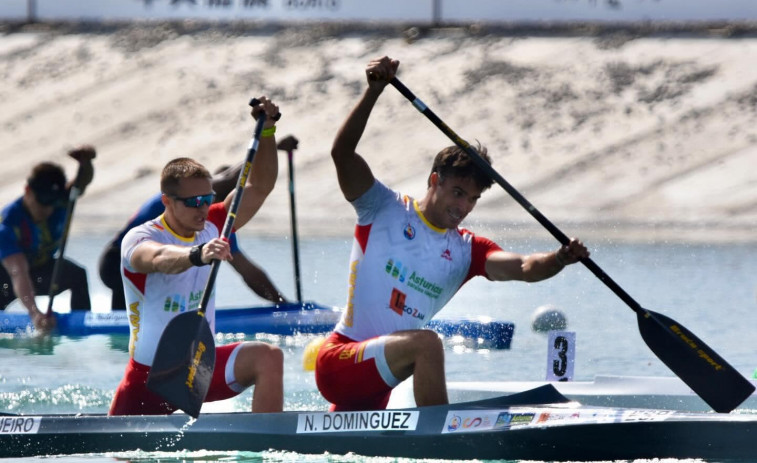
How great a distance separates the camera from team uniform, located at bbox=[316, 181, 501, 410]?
6012 mm

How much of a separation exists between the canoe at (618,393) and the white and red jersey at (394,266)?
2068 mm

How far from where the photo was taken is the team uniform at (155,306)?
6.02m

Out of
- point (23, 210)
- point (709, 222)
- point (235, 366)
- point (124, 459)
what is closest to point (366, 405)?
point (235, 366)

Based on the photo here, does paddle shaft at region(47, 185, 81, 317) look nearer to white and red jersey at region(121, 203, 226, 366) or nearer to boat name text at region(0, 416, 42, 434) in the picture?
boat name text at region(0, 416, 42, 434)

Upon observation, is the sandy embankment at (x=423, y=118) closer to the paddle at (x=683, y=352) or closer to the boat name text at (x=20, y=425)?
the paddle at (x=683, y=352)

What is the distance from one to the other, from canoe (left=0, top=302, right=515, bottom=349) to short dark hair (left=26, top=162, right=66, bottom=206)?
0.91m

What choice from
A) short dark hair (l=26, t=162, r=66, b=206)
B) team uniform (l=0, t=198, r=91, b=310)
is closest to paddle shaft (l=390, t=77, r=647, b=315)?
short dark hair (l=26, t=162, r=66, b=206)

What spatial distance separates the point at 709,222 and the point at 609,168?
280 cm

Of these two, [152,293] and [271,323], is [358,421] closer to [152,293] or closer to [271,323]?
[152,293]

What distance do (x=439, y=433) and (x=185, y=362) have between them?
1091 millimetres

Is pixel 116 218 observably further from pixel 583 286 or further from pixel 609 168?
pixel 583 286

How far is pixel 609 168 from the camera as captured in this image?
971 inches

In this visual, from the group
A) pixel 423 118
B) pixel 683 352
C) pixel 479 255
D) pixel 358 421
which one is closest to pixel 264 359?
pixel 358 421

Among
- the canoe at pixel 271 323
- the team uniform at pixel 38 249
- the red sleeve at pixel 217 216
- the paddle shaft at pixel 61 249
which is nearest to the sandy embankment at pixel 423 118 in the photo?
the canoe at pixel 271 323
